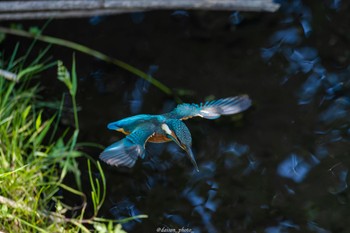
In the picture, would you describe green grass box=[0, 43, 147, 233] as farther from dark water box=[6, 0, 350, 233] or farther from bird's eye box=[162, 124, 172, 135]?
bird's eye box=[162, 124, 172, 135]

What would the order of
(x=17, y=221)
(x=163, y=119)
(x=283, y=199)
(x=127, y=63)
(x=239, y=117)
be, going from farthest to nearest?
(x=127, y=63) → (x=239, y=117) → (x=283, y=199) → (x=17, y=221) → (x=163, y=119)

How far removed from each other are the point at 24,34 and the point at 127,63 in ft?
1.67

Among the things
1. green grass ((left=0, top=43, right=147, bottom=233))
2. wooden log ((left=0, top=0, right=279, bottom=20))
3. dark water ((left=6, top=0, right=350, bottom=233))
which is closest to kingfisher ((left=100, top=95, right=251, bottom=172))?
green grass ((left=0, top=43, right=147, bottom=233))

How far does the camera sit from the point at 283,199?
2.35 m

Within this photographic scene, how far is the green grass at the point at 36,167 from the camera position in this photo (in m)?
2.19

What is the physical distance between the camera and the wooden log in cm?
290

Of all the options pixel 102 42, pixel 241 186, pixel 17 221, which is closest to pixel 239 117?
pixel 241 186

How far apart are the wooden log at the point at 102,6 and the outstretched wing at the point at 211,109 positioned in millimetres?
1359

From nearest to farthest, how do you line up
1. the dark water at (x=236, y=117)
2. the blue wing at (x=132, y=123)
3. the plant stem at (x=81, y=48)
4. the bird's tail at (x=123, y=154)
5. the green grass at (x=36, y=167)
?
the bird's tail at (x=123, y=154) < the blue wing at (x=132, y=123) < the green grass at (x=36, y=167) < the dark water at (x=236, y=117) < the plant stem at (x=81, y=48)

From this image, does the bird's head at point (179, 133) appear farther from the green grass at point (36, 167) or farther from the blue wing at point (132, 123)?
the green grass at point (36, 167)

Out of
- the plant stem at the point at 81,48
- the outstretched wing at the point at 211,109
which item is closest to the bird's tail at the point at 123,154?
the outstretched wing at the point at 211,109

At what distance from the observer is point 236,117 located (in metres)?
2.71

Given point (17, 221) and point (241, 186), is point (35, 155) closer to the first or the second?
point (17, 221)

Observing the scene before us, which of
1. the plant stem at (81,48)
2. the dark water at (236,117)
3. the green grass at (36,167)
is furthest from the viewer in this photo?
the plant stem at (81,48)
